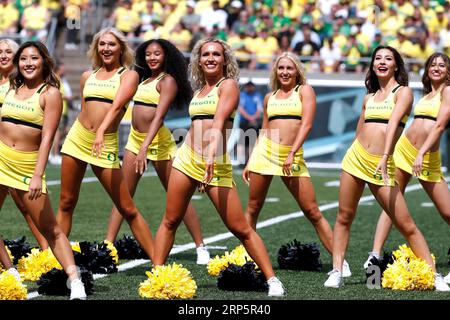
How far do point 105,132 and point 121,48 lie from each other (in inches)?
26.9

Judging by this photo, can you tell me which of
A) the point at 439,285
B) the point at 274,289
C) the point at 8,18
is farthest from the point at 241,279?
the point at 8,18

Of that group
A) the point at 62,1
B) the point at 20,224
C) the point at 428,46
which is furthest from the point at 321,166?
the point at 20,224

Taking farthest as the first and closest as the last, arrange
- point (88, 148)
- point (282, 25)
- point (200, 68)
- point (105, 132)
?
point (282, 25), point (88, 148), point (105, 132), point (200, 68)

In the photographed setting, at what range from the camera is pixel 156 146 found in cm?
953

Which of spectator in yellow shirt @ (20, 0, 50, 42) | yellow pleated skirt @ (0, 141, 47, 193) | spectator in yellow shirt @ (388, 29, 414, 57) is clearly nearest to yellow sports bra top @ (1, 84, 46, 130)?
yellow pleated skirt @ (0, 141, 47, 193)

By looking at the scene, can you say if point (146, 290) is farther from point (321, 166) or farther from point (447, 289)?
point (321, 166)

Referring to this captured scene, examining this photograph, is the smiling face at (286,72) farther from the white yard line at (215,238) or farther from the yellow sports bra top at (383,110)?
the white yard line at (215,238)

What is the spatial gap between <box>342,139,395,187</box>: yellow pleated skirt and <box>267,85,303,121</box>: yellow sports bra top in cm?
84

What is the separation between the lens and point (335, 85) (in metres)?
21.3

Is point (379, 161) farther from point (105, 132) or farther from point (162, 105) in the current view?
point (105, 132)

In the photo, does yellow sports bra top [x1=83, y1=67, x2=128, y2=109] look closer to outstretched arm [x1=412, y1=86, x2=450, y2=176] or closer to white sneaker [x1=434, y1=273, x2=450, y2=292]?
outstretched arm [x1=412, y1=86, x2=450, y2=176]

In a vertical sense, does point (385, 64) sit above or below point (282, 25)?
below

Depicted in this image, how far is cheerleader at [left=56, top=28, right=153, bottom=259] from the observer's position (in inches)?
326

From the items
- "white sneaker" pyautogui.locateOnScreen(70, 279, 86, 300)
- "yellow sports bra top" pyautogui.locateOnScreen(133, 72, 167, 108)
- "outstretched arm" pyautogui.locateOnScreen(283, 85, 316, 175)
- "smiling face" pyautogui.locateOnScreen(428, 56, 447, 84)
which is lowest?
"white sneaker" pyautogui.locateOnScreen(70, 279, 86, 300)
